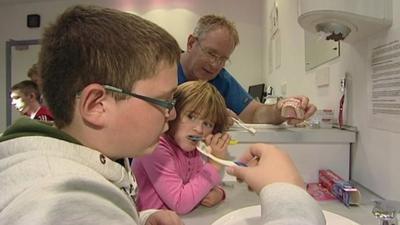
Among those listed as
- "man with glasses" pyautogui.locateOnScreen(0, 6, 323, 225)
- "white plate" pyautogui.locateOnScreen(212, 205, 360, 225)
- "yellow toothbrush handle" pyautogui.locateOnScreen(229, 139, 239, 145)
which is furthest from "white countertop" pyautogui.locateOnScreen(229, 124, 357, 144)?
"man with glasses" pyautogui.locateOnScreen(0, 6, 323, 225)

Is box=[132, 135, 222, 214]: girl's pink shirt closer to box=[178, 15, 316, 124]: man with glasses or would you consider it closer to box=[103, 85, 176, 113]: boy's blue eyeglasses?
box=[103, 85, 176, 113]: boy's blue eyeglasses

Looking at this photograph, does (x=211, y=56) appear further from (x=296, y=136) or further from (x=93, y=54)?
(x=93, y=54)

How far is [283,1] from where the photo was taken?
2629 mm

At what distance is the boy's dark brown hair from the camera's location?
55 cm

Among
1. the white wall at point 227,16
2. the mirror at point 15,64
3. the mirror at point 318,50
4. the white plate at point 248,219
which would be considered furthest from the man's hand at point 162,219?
the mirror at point 15,64

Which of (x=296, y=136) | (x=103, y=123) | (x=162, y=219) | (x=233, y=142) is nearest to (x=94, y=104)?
(x=103, y=123)

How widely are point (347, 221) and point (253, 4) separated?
396 centimetres

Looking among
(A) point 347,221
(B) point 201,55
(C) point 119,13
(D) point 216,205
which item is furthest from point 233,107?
(C) point 119,13

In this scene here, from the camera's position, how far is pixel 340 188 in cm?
101

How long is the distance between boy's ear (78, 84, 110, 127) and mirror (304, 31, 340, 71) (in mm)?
1065

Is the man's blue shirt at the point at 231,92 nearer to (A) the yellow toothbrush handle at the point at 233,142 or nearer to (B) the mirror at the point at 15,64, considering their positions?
(A) the yellow toothbrush handle at the point at 233,142

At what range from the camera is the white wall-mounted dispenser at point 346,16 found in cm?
96

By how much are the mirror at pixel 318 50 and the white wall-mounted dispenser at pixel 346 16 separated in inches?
13.1

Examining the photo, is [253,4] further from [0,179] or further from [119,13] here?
[0,179]
